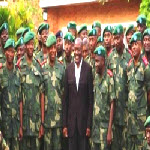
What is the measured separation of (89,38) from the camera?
977cm

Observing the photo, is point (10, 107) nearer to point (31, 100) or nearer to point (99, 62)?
point (31, 100)

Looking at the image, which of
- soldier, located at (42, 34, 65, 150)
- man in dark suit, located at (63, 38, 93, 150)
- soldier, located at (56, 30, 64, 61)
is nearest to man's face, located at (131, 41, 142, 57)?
man in dark suit, located at (63, 38, 93, 150)

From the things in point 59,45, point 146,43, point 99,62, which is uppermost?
point 59,45

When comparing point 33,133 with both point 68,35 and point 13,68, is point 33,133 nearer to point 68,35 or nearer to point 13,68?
point 13,68

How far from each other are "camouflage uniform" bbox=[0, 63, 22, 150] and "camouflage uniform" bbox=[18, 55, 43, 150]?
206 millimetres

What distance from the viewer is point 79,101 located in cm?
892

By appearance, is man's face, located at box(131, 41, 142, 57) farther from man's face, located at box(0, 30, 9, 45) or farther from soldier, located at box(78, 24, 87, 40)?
man's face, located at box(0, 30, 9, 45)

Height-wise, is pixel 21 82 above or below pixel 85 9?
below

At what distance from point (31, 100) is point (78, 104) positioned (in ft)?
2.53

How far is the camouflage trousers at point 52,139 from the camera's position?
897cm

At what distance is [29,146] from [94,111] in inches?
47.7

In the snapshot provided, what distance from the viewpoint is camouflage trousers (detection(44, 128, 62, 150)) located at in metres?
8.97

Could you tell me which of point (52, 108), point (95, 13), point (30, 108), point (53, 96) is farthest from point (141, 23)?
point (95, 13)

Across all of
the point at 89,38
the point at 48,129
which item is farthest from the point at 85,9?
the point at 48,129
